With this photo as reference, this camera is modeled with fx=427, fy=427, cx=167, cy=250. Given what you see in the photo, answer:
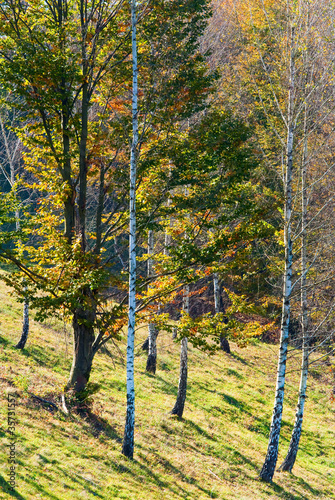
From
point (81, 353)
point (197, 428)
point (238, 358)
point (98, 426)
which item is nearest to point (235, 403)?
point (197, 428)

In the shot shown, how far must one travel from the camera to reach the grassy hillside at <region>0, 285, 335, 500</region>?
916 centimetres

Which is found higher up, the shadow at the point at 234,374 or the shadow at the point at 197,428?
the shadow at the point at 197,428

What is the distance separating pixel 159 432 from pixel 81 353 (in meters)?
3.84

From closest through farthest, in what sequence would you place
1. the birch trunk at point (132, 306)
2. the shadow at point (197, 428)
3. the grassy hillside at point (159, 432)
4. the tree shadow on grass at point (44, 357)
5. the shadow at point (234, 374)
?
the grassy hillside at point (159, 432), the birch trunk at point (132, 306), the shadow at point (197, 428), the tree shadow on grass at point (44, 357), the shadow at point (234, 374)

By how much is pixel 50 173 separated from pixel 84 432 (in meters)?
7.60

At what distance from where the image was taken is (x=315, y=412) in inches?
811

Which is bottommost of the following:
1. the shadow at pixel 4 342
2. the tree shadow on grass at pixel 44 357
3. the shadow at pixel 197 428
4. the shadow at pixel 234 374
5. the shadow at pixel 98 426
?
the shadow at pixel 234 374


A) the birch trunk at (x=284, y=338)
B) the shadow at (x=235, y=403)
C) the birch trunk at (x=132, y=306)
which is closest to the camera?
the birch trunk at (x=132, y=306)

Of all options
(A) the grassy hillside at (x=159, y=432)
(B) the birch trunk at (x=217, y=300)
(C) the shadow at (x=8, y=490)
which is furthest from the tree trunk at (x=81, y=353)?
(B) the birch trunk at (x=217, y=300)

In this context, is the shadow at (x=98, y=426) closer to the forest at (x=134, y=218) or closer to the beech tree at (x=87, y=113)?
the forest at (x=134, y=218)

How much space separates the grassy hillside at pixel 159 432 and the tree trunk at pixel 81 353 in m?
0.77

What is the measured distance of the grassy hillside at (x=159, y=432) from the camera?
9164mm

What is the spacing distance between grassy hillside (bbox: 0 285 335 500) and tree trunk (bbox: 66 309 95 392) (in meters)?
0.77

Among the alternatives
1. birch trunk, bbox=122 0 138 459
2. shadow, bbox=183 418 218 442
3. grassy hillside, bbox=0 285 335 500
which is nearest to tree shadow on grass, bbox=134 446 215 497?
grassy hillside, bbox=0 285 335 500
